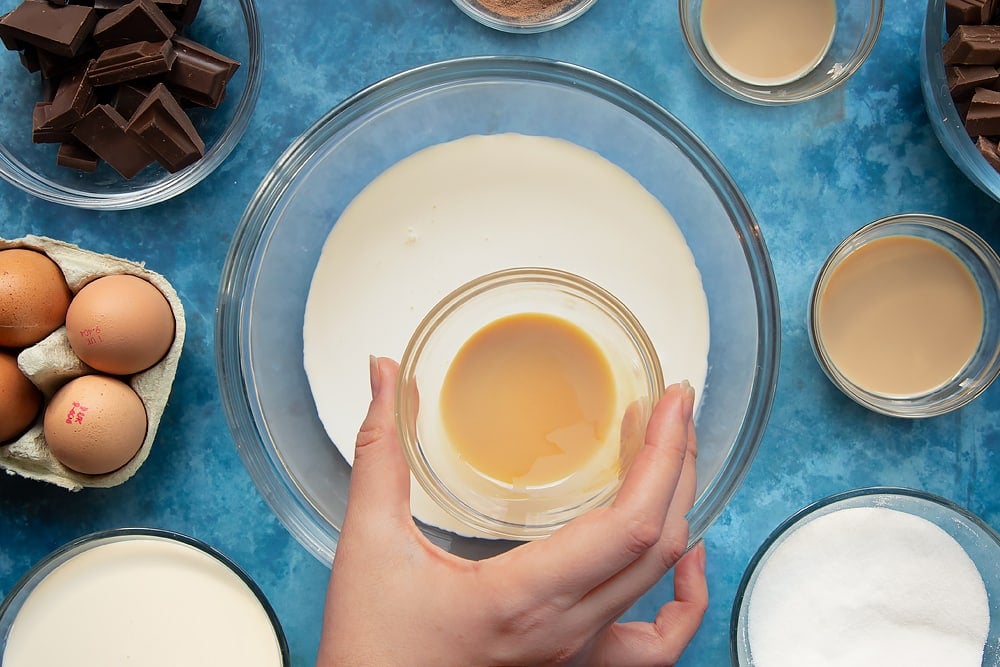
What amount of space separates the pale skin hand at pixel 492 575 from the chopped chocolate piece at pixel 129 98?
31.0 inches

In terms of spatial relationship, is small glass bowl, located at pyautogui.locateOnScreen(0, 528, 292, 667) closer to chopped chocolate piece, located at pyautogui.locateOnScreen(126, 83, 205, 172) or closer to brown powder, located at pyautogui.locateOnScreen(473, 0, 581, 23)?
chopped chocolate piece, located at pyautogui.locateOnScreen(126, 83, 205, 172)

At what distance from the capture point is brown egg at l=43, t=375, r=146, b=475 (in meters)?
1.36

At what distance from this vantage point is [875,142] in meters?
1.55

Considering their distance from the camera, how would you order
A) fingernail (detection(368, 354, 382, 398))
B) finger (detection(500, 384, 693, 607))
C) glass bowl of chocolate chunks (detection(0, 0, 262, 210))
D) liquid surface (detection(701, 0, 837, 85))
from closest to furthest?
1. finger (detection(500, 384, 693, 607))
2. fingernail (detection(368, 354, 382, 398))
3. glass bowl of chocolate chunks (detection(0, 0, 262, 210))
4. liquid surface (detection(701, 0, 837, 85))

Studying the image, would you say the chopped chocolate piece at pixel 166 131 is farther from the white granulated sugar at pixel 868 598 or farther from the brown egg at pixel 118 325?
the white granulated sugar at pixel 868 598

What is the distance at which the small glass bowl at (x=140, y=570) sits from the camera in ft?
4.74

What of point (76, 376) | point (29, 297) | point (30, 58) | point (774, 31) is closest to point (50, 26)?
point (30, 58)

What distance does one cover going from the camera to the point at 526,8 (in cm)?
153

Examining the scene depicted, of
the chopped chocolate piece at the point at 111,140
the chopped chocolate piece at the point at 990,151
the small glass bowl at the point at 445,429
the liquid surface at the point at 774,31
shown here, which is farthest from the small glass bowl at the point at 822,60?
the chopped chocolate piece at the point at 111,140

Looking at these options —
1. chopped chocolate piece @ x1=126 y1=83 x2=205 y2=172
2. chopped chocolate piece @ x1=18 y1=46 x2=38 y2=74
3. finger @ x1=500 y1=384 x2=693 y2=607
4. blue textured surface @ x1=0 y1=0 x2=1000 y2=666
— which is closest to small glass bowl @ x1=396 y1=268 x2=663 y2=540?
finger @ x1=500 y1=384 x2=693 y2=607

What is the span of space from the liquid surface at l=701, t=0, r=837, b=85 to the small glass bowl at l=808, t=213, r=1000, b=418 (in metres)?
0.36

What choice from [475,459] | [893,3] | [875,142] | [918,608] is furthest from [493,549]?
[893,3]

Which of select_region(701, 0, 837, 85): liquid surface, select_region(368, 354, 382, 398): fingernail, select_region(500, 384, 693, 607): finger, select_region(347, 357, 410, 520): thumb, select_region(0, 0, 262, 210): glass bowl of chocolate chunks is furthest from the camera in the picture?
select_region(701, 0, 837, 85): liquid surface

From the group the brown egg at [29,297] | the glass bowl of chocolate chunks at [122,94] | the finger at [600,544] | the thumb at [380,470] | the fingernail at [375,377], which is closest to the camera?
the finger at [600,544]
